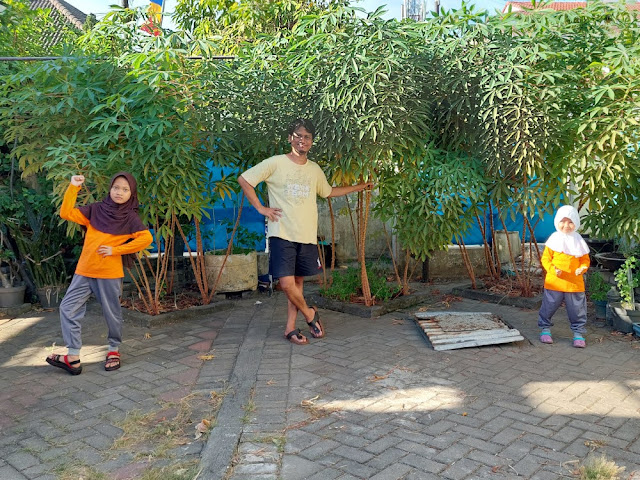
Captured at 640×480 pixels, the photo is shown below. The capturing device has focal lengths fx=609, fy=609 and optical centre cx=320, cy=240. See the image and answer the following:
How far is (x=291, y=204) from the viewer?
523cm

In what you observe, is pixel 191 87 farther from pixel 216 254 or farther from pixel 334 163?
pixel 216 254

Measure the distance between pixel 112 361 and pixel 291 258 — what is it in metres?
1.66

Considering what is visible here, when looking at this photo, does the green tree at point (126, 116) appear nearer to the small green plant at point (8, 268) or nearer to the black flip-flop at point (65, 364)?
the small green plant at point (8, 268)

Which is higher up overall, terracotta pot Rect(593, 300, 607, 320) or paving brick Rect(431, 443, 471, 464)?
terracotta pot Rect(593, 300, 607, 320)

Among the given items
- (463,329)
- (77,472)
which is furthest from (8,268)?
(463,329)

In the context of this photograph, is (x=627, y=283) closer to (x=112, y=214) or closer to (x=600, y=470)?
(x=600, y=470)

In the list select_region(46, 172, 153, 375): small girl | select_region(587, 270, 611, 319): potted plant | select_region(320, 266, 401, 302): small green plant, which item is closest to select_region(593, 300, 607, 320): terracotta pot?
select_region(587, 270, 611, 319): potted plant

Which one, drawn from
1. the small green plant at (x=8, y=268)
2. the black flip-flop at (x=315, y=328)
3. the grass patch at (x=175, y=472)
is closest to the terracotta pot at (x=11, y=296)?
the small green plant at (x=8, y=268)

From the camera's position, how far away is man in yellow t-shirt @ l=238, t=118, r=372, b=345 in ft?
17.1

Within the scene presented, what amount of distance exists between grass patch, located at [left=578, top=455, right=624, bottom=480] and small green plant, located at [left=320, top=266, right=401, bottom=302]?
376cm

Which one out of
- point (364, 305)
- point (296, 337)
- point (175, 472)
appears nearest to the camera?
point (175, 472)

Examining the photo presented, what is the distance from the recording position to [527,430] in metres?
3.54

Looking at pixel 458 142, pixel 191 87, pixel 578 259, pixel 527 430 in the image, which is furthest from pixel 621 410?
pixel 191 87

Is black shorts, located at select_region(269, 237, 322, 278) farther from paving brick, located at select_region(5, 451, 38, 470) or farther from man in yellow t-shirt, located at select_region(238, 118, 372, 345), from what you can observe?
paving brick, located at select_region(5, 451, 38, 470)
